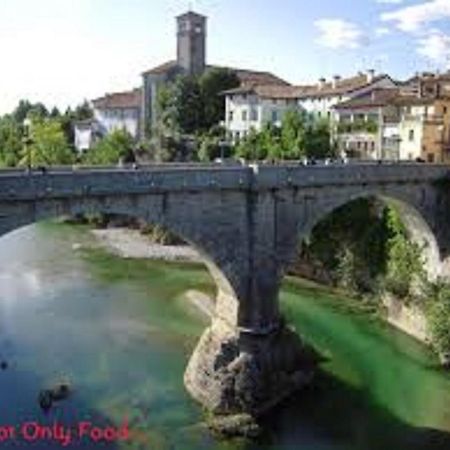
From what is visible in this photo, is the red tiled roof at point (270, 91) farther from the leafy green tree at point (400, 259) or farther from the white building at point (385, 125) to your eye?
the leafy green tree at point (400, 259)

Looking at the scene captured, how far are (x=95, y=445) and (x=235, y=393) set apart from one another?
5.57 metres

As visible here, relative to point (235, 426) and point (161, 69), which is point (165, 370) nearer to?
point (235, 426)

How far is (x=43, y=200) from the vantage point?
25406mm

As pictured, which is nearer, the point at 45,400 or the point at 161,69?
the point at 45,400

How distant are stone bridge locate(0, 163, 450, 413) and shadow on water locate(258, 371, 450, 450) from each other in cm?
85

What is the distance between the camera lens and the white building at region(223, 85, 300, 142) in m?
78.4

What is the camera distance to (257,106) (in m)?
78.8

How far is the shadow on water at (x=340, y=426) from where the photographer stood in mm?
28531

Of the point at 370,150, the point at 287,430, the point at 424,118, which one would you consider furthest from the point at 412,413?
the point at 370,150

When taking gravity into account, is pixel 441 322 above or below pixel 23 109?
below

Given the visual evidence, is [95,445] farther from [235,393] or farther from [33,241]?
[33,241]

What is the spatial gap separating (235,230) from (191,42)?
66.6 m

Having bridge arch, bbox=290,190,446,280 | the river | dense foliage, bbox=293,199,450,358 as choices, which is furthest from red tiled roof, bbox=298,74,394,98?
bridge arch, bbox=290,190,446,280

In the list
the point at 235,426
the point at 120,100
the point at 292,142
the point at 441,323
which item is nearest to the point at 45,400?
the point at 235,426
